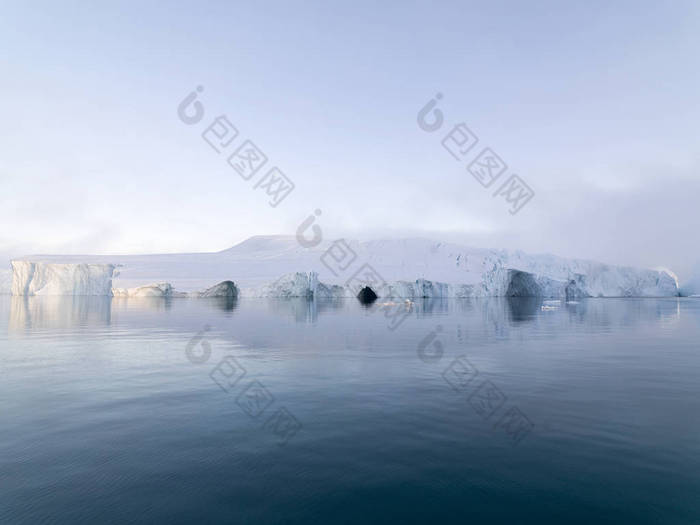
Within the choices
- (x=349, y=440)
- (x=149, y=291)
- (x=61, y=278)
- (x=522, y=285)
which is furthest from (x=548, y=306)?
(x=61, y=278)

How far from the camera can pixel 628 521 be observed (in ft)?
13.6

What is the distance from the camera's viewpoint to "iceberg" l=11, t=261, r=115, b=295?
76.4 metres

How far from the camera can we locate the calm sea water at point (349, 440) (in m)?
4.43

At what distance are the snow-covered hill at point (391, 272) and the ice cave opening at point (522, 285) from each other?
0.59 ft

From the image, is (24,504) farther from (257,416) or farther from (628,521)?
(628,521)

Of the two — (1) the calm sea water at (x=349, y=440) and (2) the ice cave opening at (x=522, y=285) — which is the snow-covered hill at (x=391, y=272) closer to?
(2) the ice cave opening at (x=522, y=285)

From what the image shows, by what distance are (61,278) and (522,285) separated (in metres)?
92.3

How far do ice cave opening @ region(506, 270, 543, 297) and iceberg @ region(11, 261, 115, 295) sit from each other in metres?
74.2

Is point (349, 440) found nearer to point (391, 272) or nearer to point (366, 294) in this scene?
point (366, 294)

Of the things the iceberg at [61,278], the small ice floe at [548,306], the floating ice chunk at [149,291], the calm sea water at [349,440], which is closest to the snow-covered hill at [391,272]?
the floating ice chunk at [149,291]

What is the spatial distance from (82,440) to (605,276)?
107989 mm

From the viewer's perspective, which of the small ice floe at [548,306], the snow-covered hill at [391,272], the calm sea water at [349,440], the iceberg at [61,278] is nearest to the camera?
the calm sea water at [349,440]

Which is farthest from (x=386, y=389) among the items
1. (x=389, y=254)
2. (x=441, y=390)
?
(x=389, y=254)

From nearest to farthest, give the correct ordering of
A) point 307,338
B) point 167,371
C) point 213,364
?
point 167,371, point 213,364, point 307,338
